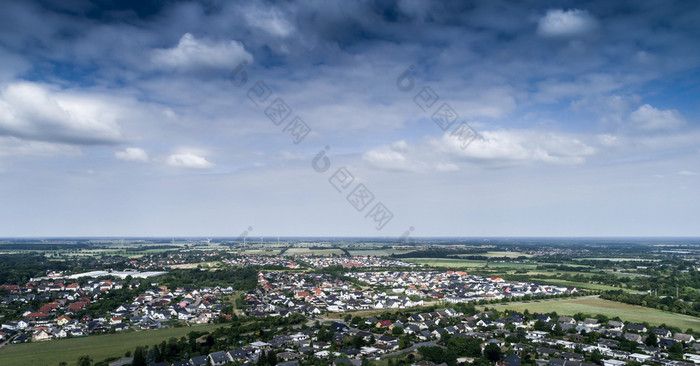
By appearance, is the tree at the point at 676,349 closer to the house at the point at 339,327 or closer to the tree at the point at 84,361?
the house at the point at 339,327

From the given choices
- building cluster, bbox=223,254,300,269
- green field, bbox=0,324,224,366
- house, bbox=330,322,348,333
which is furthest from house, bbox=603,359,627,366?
building cluster, bbox=223,254,300,269

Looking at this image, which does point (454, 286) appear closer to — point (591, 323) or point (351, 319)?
point (591, 323)

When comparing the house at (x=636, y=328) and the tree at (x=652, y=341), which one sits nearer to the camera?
the tree at (x=652, y=341)

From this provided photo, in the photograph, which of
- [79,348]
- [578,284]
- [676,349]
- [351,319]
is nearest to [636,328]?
[676,349]

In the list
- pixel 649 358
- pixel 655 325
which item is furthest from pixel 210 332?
pixel 655 325

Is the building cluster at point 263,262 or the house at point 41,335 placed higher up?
the building cluster at point 263,262

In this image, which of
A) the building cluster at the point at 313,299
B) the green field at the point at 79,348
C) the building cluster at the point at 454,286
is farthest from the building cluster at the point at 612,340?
the green field at the point at 79,348

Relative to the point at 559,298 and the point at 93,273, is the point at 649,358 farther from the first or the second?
the point at 93,273
